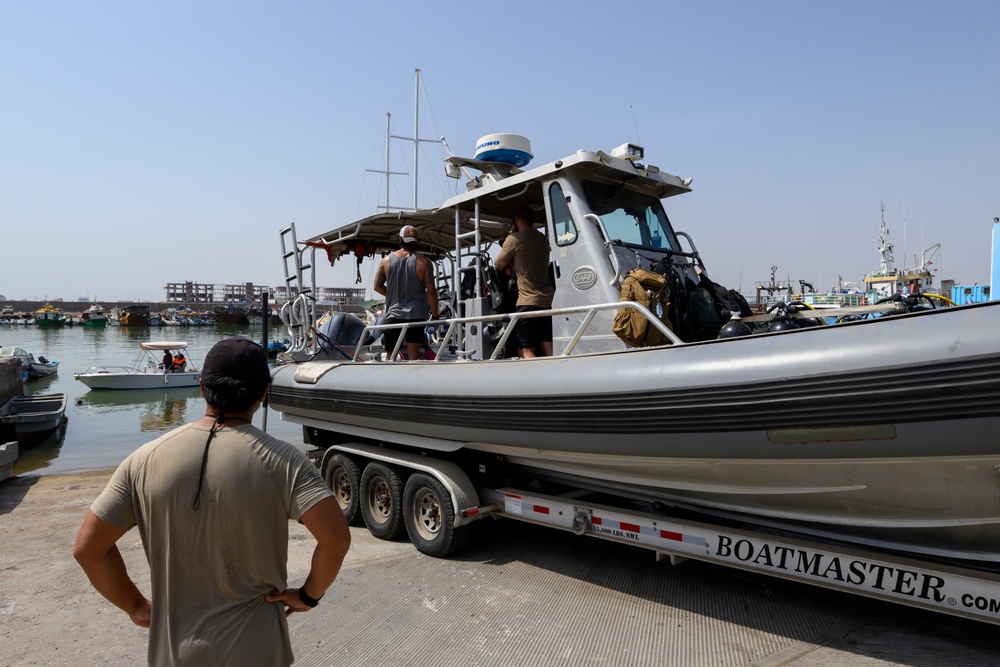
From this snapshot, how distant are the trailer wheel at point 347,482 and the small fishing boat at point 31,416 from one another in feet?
37.8

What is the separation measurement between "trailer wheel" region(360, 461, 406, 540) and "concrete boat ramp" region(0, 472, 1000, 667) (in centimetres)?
23

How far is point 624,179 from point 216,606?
434cm

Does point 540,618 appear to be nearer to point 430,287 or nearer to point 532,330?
point 532,330

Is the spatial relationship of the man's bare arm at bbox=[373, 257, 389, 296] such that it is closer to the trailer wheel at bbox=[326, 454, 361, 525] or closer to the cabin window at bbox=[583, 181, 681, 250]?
the trailer wheel at bbox=[326, 454, 361, 525]

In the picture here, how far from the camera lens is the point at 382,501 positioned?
550cm

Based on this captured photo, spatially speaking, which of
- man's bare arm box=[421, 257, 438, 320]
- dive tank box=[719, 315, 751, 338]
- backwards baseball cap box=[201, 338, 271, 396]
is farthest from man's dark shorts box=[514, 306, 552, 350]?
backwards baseball cap box=[201, 338, 271, 396]

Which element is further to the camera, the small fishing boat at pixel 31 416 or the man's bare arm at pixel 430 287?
the small fishing boat at pixel 31 416

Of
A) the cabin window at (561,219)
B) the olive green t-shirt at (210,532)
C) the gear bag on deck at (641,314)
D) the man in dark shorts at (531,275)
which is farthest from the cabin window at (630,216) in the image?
the olive green t-shirt at (210,532)

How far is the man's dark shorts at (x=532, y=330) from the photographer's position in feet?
16.2

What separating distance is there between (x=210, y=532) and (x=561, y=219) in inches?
148

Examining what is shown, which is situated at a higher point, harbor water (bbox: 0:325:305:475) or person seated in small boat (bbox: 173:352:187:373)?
person seated in small boat (bbox: 173:352:187:373)

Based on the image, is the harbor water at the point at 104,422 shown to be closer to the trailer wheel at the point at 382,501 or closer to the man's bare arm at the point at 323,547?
the trailer wheel at the point at 382,501

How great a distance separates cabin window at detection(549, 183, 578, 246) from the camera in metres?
4.81

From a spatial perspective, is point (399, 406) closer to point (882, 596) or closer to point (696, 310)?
point (696, 310)
